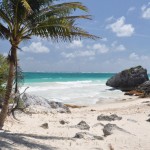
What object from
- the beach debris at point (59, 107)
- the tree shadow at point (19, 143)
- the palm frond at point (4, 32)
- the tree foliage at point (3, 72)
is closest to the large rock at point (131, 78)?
the beach debris at point (59, 107)

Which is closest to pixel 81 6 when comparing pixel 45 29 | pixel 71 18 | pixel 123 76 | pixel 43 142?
pixel 71 18

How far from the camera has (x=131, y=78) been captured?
2159 inches

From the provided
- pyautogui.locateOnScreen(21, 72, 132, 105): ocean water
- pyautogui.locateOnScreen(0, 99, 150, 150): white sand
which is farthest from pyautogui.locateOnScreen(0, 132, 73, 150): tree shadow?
pyautogui.locateOnScreen(21, 72, 132, 105): ocean water

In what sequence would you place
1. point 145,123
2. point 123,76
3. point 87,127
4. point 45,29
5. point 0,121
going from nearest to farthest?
point 45,29
point 0,121
point 87,127
point 145,123
point 123,76

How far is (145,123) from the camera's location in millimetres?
18422

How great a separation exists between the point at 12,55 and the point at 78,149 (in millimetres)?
4063

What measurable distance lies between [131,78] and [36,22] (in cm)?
4256

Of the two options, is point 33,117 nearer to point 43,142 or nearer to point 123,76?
point 43,142

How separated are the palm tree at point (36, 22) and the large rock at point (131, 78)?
4044 cm

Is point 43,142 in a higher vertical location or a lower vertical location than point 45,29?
lower

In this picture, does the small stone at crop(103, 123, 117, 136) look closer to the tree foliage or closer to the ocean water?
the tree foliage

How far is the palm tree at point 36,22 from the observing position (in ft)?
43.2

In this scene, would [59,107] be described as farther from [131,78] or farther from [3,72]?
[131,78]

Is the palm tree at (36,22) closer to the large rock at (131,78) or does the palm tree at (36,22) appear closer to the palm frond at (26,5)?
the palm frond at (26,5)
